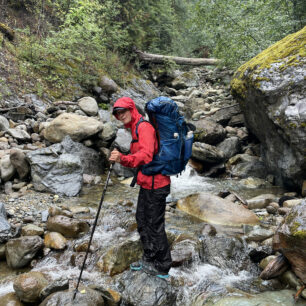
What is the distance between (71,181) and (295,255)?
19.7 ft

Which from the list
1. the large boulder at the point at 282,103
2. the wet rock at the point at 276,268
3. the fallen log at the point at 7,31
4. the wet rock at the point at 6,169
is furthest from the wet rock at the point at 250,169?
the fallen log at the point at 7,31

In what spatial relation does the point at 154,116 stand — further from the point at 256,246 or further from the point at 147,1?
the point at 147,1

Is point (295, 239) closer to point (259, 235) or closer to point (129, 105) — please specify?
point (259, 235)

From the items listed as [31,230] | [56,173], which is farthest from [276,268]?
[56,173]

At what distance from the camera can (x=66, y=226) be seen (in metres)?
5.39

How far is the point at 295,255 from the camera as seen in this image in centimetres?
380

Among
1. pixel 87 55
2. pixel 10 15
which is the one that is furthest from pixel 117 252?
pixel 10 15

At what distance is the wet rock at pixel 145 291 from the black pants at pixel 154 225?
23 centimetres

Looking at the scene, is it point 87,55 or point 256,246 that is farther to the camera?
point 87,55

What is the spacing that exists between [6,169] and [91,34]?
35.3 feet

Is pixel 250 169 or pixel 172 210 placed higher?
pixel 250 169

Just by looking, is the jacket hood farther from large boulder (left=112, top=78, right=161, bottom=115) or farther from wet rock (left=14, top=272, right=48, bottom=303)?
large boulder (left=112, top=78, right=161, bottom=115)

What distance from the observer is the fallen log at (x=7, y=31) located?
13.2 meters

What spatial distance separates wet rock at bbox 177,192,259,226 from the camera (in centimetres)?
646
